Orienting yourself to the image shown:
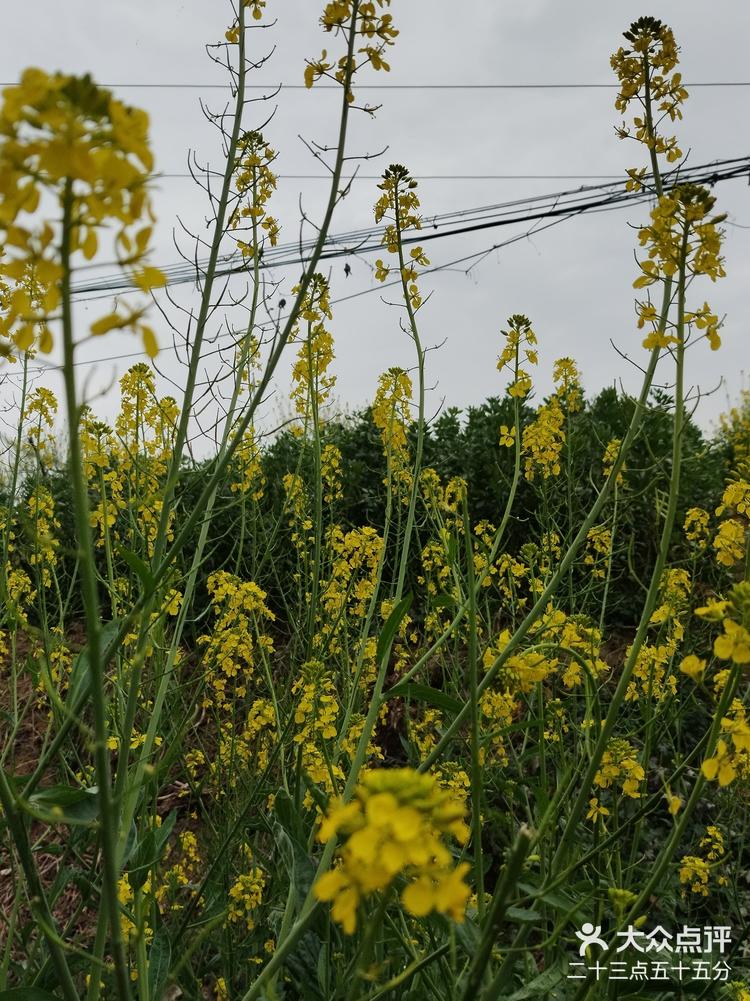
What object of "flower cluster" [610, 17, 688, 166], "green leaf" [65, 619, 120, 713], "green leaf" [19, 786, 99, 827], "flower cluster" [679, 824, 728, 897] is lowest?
"flower cluster" [679, 824, 728, 897]

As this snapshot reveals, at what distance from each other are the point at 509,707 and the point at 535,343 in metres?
1.35

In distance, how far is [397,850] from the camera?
0.77 metres

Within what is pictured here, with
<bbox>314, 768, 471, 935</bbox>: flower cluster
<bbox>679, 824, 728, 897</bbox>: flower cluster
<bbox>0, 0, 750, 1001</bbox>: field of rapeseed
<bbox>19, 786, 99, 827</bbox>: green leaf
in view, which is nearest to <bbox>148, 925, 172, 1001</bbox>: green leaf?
<bbox>0, 0, 750, 1001</bbox>: field of rapeseed

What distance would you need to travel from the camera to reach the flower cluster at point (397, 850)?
755mm

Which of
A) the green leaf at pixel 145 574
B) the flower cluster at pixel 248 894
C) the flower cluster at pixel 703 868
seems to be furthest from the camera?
the flower cluster at pixel 703 868

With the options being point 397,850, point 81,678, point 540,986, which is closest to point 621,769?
point 540,986

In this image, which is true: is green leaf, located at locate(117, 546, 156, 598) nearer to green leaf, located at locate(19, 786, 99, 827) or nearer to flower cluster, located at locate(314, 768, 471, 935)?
green leaf, located at locate(19, 786, 99, 827)

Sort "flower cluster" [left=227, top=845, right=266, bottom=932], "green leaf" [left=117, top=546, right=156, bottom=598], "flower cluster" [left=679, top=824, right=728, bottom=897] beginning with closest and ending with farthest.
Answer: "green leaf" [left=117, top=546, right=156, bottom=598]
"flower cluster" [left=227, top=845, right=266, bottom=932]
"flower cluster" [left=679, top=824, right=728, bottom=897]

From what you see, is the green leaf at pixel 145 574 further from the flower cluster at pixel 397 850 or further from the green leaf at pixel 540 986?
the green leaf at pixel 540 986

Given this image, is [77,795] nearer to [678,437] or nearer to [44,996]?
[44,996]

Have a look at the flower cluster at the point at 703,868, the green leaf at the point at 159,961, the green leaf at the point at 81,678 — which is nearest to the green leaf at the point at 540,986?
the green leaf at the point at 159,961

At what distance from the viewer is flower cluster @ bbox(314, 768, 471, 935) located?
755 millimetres

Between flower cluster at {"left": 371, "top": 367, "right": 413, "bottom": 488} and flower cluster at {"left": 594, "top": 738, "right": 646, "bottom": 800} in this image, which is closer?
flower cluster at {"left": 594, "top": 738, "right": 646, "bottom": 800}

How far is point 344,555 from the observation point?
4.06 metres
